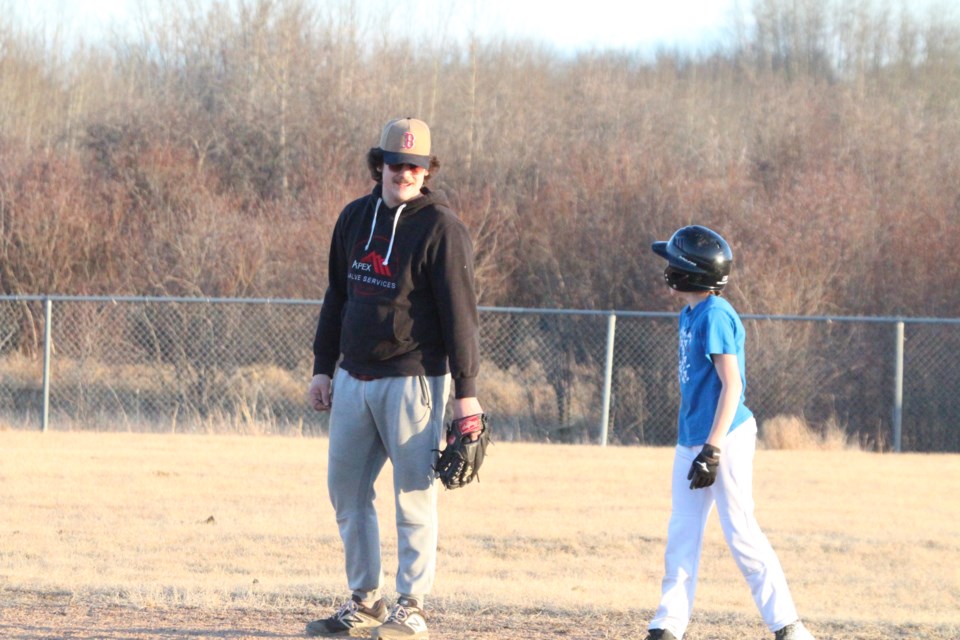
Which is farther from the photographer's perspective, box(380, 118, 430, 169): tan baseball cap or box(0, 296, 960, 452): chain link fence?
box(0, 296, 960, 452): chain link fence

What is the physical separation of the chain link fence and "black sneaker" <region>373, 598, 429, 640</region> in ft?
41.0

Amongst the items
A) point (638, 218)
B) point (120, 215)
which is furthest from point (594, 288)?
point (120, 215)

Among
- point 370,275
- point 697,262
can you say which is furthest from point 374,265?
point 697,262

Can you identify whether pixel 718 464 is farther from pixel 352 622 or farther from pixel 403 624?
pixel 352 622

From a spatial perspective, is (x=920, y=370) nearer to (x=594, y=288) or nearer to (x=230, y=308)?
(x=594, y=288)

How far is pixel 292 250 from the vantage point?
850 inches

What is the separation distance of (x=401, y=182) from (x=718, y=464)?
172 centimetres

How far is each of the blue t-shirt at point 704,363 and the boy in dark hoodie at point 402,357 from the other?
880 millimetres

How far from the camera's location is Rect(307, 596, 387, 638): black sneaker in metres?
5.57

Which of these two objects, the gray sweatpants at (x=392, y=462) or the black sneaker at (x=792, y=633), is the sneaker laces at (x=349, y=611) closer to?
the gray sweatpants at (x=392, y=462)

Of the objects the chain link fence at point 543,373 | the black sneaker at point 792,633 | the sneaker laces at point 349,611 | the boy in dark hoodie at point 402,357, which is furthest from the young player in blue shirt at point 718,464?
the chain link fence at point 543,373

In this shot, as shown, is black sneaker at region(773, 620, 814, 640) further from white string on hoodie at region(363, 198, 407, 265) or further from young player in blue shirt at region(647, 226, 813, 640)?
white string on hoodie at region(363, 198, 407, 265)

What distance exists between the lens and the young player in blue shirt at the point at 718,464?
17.4 ft

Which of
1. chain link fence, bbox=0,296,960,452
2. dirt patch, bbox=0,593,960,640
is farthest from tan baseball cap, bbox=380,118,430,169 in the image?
chain link fence, bbox=0,296,960,452
